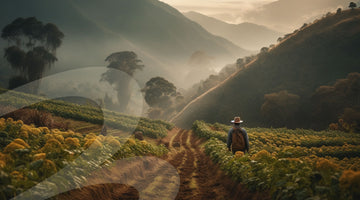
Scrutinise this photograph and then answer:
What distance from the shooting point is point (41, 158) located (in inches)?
228

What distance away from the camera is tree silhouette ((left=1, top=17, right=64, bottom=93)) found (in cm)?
6812

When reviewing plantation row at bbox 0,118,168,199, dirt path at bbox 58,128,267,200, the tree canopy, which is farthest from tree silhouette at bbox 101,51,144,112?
plantation row at bbox 0,118,168,199

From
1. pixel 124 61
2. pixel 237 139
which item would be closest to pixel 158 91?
pixel 124 61

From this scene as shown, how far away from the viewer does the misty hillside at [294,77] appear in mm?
65125

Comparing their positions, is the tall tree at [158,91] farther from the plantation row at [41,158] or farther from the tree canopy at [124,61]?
the plantation row at [41,158]

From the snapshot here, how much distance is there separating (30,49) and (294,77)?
78306mm

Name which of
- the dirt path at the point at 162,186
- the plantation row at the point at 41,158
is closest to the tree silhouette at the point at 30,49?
the plantation row at the point at 41,158

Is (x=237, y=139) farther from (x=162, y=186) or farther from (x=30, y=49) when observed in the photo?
(x=30, y=49)

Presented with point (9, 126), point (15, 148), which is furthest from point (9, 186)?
point (9, 126)

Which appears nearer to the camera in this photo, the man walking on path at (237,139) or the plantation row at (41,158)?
the plantation row at (41,158)

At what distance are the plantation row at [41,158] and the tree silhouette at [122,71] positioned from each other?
99694mm

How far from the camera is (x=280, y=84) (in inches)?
3022

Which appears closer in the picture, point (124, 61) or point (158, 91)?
point (158, 91)

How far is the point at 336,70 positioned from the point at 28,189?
82.4 meters
